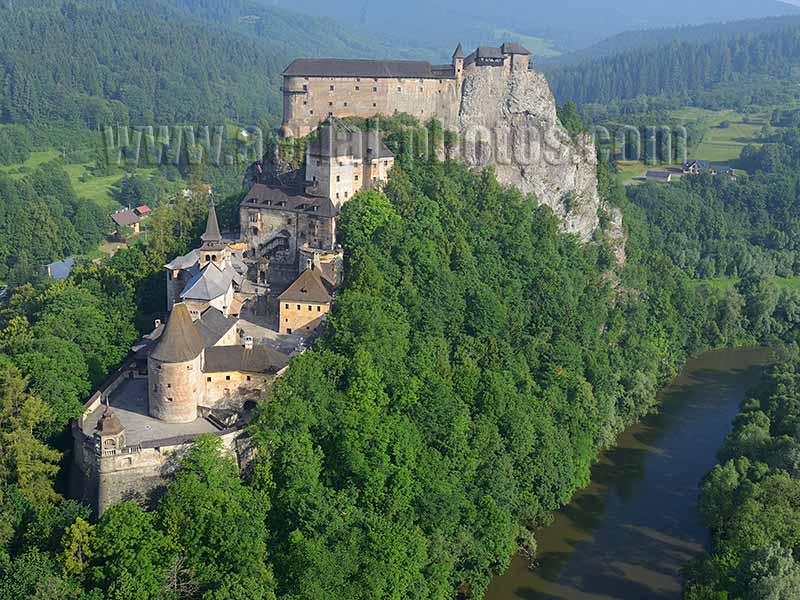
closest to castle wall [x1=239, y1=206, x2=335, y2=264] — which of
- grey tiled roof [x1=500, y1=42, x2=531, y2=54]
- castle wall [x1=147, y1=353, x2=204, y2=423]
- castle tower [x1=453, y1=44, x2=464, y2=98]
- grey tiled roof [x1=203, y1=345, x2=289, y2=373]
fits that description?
grey tiled roof [x1=203, y1=345, x2=289, y2=373]

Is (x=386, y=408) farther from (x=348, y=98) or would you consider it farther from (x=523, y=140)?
(x=523, y=140)

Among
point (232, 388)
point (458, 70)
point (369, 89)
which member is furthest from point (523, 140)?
point (232, 388)

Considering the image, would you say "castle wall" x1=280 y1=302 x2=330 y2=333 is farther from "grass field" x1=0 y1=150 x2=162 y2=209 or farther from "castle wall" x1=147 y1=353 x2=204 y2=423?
"grass field" x1=0 y1=150 x2=162 y2=209

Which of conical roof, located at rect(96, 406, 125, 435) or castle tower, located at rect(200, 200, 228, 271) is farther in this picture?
castle tower, located at rect(200, 200, 228, 271)

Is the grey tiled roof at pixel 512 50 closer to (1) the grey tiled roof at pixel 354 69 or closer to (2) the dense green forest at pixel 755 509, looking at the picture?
(1) the grey tiled roof at pixel 354 69

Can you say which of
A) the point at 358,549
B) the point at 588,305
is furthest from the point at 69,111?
the point at 358,549

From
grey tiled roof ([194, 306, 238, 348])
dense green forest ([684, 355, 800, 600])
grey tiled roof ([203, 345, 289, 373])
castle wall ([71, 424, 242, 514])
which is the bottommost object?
dense green forest ([684, 355, 800, 600])

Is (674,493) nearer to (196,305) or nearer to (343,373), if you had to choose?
(343,373)
